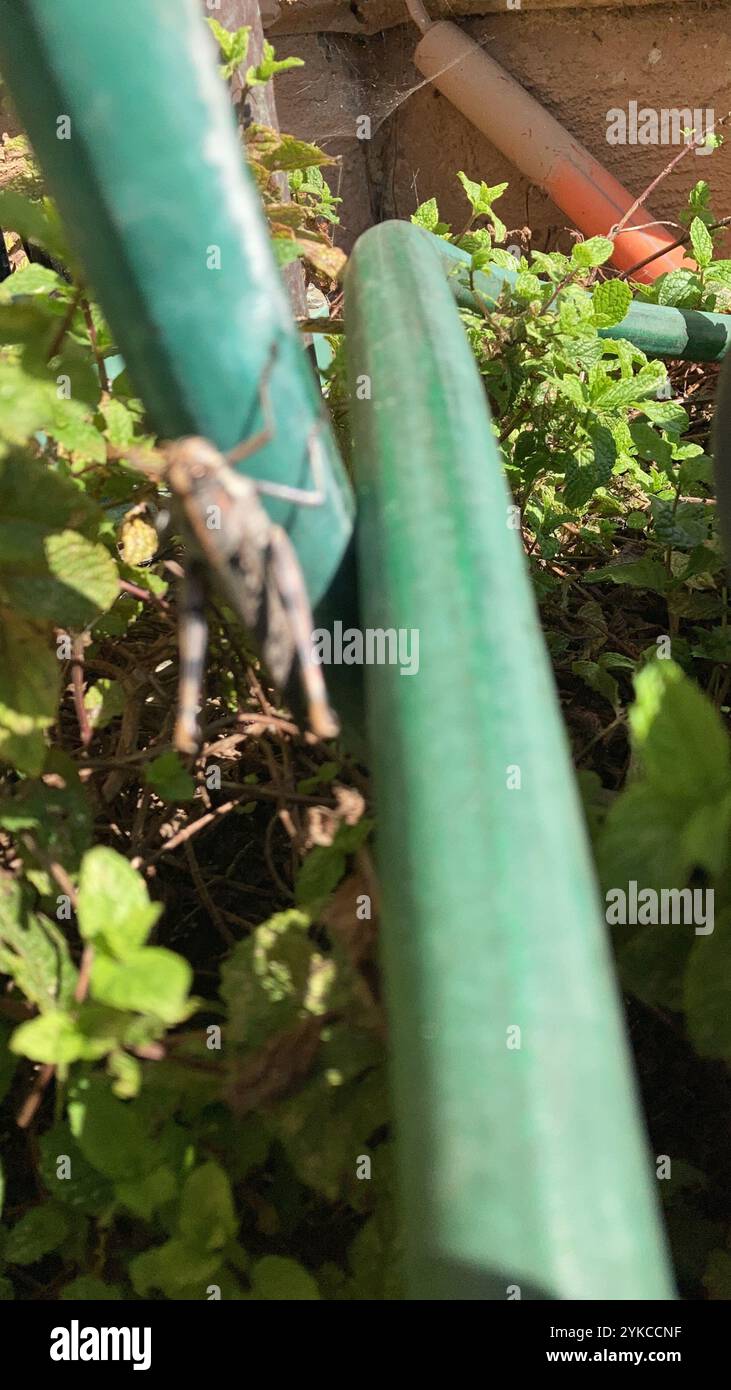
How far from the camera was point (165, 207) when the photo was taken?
626 millimetres

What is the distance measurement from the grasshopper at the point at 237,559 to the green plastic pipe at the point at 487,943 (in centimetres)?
5

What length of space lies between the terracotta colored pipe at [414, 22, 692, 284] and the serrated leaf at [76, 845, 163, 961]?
2786mm

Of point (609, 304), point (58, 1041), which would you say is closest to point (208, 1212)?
point (58, 1041)

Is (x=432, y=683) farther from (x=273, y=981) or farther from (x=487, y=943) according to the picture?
(x=273, y=981)

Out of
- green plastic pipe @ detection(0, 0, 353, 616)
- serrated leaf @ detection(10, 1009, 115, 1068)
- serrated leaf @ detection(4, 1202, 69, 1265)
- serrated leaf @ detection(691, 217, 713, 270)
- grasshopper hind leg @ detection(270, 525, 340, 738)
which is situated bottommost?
serrated leaf @ detection(4, 1202, 69, 1265)

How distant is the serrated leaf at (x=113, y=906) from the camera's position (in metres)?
0.77

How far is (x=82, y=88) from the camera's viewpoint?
0.61m

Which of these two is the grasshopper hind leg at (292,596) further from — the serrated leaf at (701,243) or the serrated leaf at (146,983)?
the serrated leaf at (701,243)

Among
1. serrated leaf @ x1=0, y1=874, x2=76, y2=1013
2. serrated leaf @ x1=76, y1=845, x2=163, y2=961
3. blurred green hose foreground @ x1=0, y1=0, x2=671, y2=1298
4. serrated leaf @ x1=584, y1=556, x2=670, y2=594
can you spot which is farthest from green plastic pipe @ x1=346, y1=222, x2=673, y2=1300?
serrated leaf @ x1=584, y1=556, x2=670, y2=594

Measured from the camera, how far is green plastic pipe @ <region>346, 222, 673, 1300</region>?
1.49ft

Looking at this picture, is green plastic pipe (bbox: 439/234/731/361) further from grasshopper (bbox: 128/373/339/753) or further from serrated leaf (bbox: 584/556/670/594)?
grasshopper (bbox: 128/373/339/753)

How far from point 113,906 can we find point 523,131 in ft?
10.2

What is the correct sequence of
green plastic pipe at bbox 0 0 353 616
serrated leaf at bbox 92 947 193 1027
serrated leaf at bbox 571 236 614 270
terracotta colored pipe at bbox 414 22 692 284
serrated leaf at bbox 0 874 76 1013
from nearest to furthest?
1. green plastic pipe at bbox 0 0 353 616
2. serrated leaf at bbox 92 947 193 1027
3. serrated leaf at bbox 0 874 76 1013
4. serrated leaf at bbox 571 236 614 270
5. terracotta colored pipe at bbox 414 22 692 284
